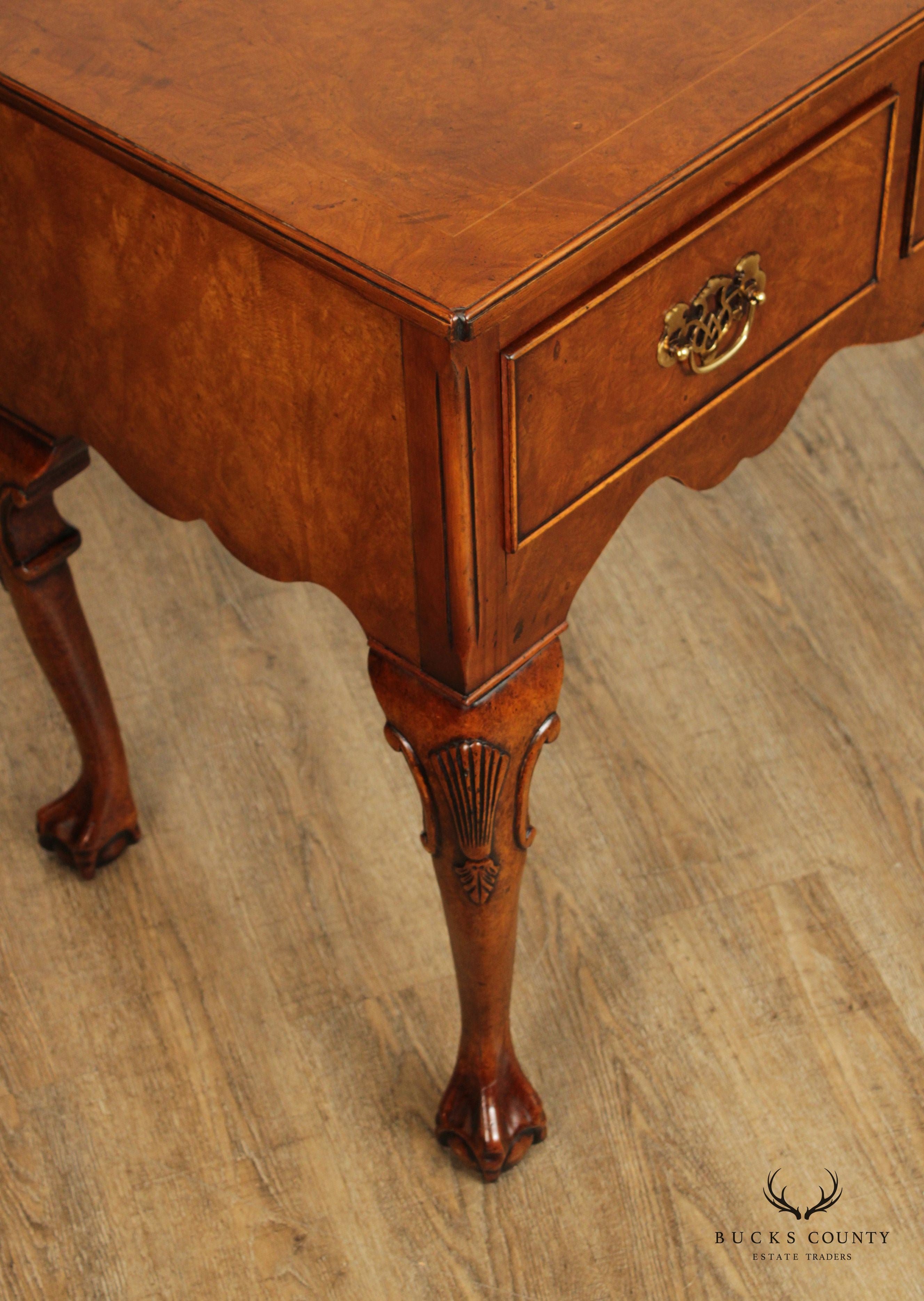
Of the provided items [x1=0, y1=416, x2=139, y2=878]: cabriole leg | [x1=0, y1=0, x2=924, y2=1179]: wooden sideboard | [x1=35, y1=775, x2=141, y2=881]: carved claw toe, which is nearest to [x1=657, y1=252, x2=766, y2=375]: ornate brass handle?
[x1=0, y1=0, x2=924, y2=1179]: wooden sideboard

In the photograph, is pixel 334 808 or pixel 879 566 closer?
pixel 334 808

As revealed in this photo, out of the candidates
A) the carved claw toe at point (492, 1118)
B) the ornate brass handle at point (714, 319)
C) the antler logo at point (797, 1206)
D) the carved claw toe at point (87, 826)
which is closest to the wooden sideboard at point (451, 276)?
the ornate brass handle at point (714, 319)

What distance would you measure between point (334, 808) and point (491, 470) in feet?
2.45

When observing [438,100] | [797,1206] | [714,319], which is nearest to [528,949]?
[797,1206]

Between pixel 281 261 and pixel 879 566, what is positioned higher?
pixel 281 261

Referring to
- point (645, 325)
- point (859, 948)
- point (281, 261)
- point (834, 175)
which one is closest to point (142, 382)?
point (281, 261)

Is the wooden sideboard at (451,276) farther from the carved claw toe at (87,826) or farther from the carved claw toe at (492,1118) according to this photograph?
the carved claw toe at (87,826)

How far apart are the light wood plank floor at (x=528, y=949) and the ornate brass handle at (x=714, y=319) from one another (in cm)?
62

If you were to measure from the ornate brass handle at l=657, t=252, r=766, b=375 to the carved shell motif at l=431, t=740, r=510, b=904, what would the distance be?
0.83 feet

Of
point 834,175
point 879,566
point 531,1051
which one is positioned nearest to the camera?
point 834,175

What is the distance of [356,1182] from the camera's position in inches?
48.1

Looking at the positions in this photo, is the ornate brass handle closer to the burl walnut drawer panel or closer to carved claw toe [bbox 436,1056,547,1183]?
the burl walnut drawer panel

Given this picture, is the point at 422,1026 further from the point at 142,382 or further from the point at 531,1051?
the point at 142,382

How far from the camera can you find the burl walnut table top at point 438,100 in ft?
2.50
